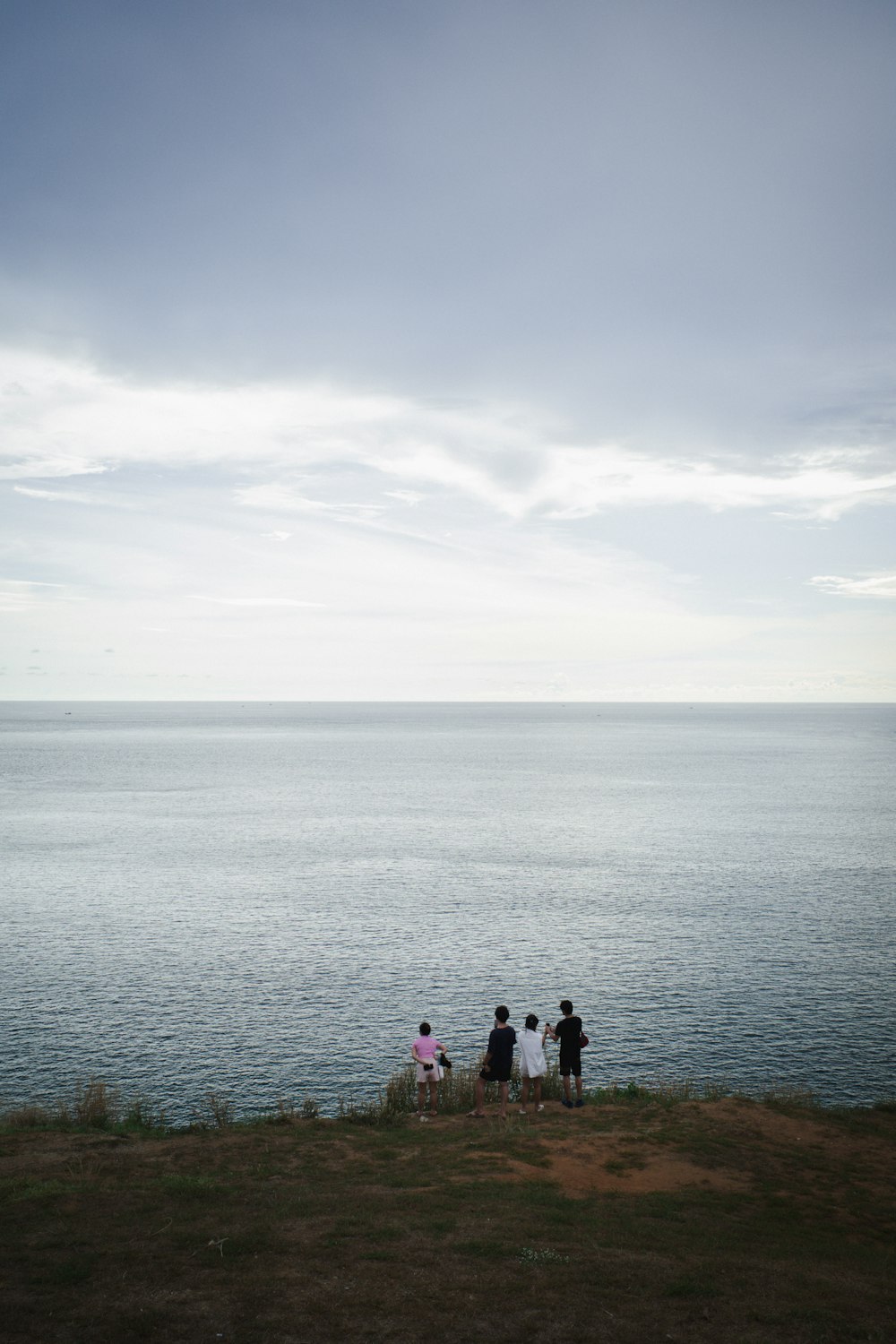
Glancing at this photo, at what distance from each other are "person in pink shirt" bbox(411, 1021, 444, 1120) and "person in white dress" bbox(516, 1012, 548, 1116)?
2301 millimetres

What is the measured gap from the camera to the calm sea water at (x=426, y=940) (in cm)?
3894

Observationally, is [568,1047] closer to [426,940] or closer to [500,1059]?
[500,1059]

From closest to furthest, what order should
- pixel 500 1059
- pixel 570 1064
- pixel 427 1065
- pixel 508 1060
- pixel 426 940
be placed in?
pixel 500 1059, pixel 508 1060, pixel 427 1065, pixel 570 1064, pixel 426 940

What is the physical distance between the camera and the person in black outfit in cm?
2436

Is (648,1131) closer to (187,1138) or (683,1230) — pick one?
(683,1230)

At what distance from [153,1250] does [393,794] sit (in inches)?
4729

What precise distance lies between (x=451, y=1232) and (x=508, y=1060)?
8353mm

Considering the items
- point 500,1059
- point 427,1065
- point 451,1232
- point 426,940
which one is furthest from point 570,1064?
point 426,940

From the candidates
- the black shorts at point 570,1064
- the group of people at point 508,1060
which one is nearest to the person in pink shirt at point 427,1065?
the group of people at point 508,1060

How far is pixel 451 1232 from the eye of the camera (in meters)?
15.5

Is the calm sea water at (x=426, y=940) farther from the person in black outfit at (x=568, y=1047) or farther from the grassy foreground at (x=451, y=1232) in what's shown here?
the grassy foreground at (x=451, y=1232)

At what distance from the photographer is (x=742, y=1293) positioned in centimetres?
1336

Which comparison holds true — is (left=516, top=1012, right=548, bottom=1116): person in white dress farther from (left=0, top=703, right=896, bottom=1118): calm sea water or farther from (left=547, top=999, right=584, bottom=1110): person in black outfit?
(left=0, top=703, right=896, bottom=1118): calm sea water

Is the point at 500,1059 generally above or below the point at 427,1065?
above
